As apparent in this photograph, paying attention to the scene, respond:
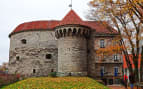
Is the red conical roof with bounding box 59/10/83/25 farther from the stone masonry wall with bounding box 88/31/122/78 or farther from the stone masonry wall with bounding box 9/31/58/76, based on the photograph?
the stone masonry wall with bounding box 9/31/58/76

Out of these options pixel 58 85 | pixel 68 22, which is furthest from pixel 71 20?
pixel 58 85

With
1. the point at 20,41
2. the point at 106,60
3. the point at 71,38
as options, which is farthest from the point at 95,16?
the point at 20,41

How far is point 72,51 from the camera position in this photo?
20.2 m

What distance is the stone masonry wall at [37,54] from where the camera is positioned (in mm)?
24391

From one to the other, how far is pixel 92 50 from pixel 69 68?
16.3 ft

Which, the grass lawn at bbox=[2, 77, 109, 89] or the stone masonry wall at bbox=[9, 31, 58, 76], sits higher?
the stone masonry wall at bbox=[9, 31, 58, 76]

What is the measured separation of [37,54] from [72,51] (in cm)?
686

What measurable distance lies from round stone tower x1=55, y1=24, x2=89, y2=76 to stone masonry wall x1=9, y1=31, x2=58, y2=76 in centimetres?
392

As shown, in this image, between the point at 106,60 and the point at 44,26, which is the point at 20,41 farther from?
the point at 106,60

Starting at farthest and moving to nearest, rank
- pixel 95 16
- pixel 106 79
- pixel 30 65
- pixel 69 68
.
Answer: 1. pixel 30 65
2. pixel 106 79
3. pixel 69 68
4. pixel 95 16

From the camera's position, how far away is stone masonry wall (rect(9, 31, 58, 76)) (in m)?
24.4

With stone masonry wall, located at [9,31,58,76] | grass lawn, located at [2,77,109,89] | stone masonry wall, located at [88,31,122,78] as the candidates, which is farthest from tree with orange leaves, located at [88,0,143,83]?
stone masonry wall, located at [9,31,58,76]

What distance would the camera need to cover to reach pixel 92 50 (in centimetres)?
2316

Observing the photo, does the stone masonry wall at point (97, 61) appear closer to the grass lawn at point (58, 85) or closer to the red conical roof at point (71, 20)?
the red conical roof at point (71, 20)
